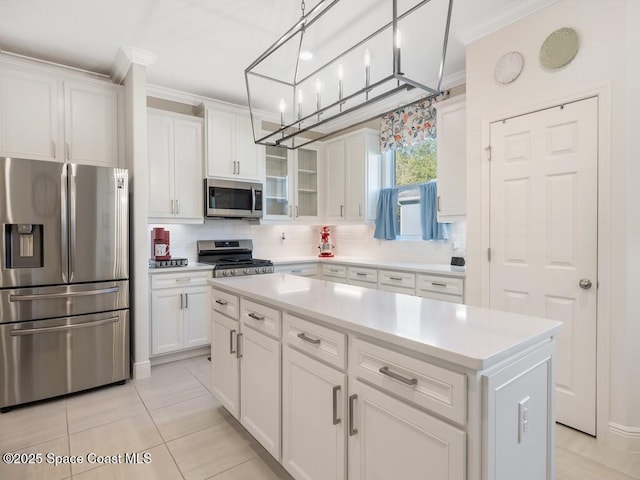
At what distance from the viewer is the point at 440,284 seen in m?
3.17

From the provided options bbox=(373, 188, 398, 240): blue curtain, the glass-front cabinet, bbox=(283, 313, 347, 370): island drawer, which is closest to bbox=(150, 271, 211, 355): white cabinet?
the glass-front cabinet

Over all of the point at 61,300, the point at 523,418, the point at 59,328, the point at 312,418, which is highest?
the point at 61,300

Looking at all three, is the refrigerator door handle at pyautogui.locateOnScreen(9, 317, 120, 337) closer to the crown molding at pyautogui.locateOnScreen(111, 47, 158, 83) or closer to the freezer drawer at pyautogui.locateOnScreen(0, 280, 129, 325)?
the freezer drawer at pyautogui.locateOnScreen(0, 280, 129, 325)

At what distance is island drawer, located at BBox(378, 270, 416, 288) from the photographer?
11.3ft

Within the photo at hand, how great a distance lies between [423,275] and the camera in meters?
3.33

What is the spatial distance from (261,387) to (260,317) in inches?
15.0

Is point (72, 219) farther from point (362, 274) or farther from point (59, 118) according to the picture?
point (362, 274)

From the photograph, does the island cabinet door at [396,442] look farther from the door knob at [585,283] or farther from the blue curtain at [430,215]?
the blue curtain at [430,215]

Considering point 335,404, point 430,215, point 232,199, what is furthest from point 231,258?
point 335,404

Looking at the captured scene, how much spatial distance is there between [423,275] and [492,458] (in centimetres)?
238

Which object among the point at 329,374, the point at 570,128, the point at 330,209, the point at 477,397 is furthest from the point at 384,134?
the point at 477,397

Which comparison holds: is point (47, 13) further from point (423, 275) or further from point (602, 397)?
point (602, 397)

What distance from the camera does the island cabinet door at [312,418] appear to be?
1.43 meters

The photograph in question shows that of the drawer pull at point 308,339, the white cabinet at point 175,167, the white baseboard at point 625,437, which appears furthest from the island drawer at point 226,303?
the white baseboard at point 625,437
